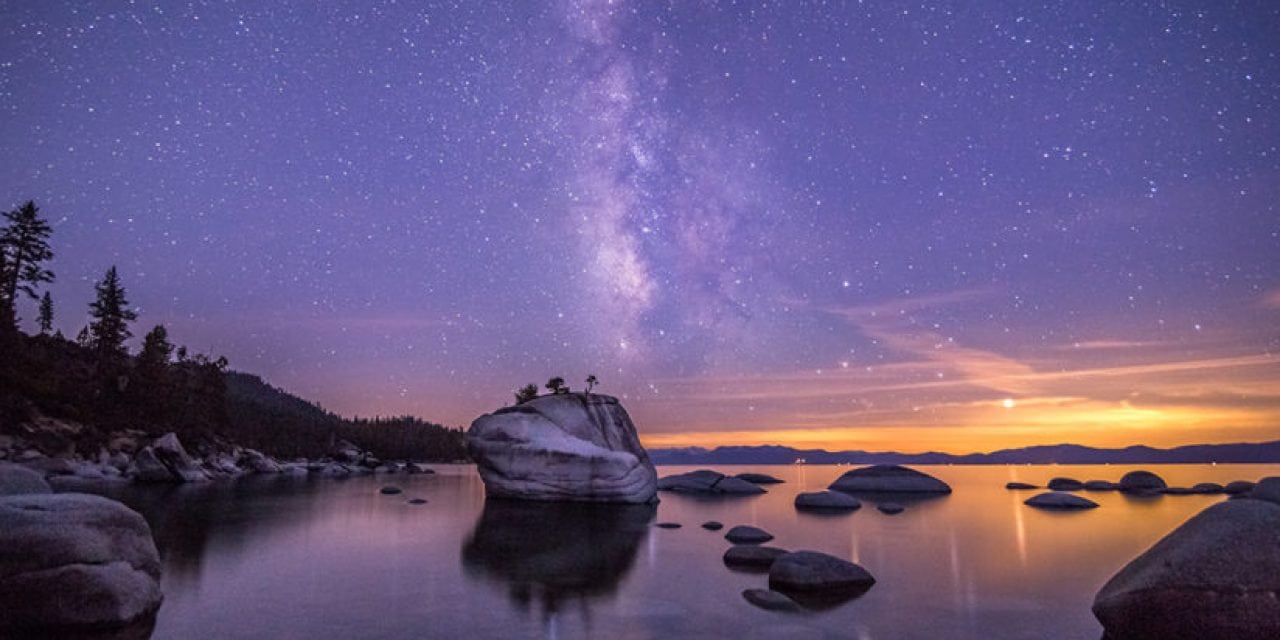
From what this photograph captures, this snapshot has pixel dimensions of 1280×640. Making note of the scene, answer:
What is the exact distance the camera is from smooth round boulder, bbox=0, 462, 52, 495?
45.1 feet

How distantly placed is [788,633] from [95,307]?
91.8m

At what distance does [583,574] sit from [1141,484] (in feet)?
227

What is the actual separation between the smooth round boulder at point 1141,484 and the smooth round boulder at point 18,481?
256ft

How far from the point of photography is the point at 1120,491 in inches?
2530

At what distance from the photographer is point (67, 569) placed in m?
10.2

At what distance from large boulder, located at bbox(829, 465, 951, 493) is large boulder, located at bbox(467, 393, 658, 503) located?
29.1 meters

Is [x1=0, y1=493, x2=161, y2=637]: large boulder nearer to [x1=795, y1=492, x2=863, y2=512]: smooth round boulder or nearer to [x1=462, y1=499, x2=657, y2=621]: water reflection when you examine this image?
[x1=462, y1=499, x2=657, y2=621]: water reflection

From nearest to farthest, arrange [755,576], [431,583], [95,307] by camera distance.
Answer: [431,583] < [755,576] < [95,307]

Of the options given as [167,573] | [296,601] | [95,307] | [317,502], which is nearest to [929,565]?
[296,601]

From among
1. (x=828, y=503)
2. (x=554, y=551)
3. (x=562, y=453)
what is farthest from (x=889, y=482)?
(x=554, y=551)

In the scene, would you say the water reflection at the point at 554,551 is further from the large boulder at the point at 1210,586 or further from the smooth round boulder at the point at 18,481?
the smooth round boulder at the point at 18,481

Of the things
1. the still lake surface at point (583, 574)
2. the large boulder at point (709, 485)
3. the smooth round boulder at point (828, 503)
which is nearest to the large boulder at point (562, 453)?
the still lake surface at point (583, 574)

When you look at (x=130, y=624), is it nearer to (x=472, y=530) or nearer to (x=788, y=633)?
(x=788, y=633)

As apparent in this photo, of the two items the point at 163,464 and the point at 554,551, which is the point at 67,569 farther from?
the point at 163,464
